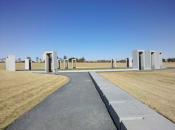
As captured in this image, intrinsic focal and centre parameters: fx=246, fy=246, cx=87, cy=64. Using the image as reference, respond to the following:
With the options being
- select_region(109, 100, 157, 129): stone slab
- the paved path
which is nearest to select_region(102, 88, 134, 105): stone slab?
the paved path

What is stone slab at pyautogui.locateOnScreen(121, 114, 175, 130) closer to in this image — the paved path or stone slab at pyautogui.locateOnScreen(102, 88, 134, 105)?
the paved path

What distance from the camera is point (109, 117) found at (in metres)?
8.14

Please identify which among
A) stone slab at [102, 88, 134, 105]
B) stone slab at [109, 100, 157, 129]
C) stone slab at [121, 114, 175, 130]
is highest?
stone slab at [102, 88, 134, 105]

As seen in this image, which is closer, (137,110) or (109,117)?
(137,110)

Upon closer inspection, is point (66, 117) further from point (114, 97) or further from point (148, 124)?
point (148, 124)

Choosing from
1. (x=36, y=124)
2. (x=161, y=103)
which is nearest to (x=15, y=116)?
(x=36, y=124)

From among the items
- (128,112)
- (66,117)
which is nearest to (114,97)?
(66,117)

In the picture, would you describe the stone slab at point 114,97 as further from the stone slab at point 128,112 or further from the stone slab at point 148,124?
the stone slab at point 148,124

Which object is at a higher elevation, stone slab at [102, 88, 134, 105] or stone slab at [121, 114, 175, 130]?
stone slab at [102, 88, 134, 105]

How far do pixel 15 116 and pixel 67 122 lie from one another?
2.06 meters

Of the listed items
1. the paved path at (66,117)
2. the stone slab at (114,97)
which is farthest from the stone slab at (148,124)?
the stone slab at (114,97)

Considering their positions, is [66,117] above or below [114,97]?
below

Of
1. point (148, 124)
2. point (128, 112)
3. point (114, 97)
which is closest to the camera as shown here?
point (148, 124)

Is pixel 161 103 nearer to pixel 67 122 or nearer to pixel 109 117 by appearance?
pixel 109 117
